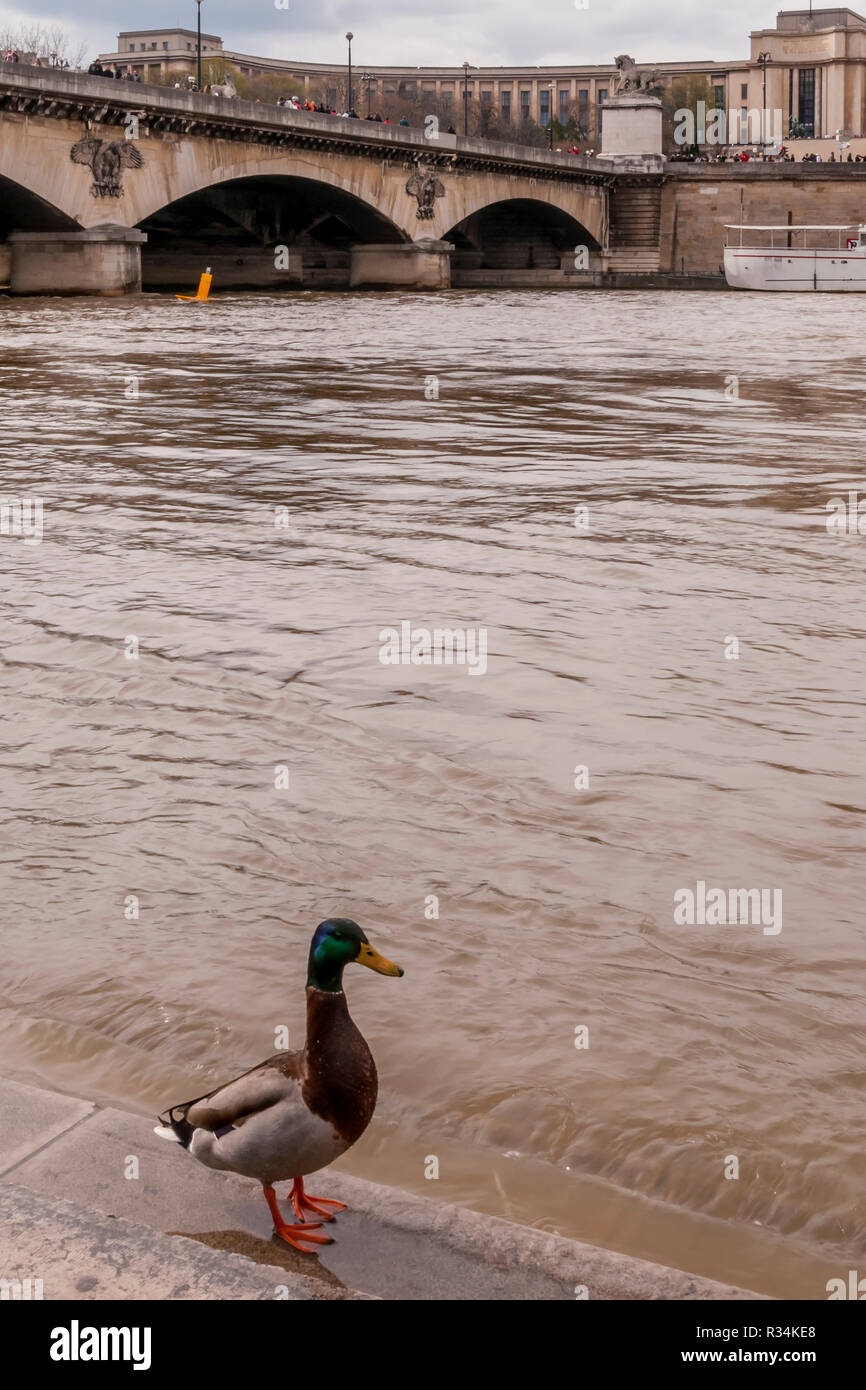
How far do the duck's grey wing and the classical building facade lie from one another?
117 meters

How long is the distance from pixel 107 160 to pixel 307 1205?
41864 millimetres

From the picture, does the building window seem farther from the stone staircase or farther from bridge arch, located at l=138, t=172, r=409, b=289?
bridge arch, located at l=138, t=172, r=409, b=289

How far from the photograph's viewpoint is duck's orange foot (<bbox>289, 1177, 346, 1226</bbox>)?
2930mm

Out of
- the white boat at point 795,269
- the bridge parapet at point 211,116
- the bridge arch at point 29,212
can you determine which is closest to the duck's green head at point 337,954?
the bridge parapet at point 211,116

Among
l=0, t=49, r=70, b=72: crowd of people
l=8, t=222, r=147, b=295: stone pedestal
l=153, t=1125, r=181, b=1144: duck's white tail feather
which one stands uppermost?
l=0, t=49, r=70, b=72: crowd of people

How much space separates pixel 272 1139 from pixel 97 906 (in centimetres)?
177

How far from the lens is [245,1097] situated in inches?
116

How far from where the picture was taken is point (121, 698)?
6328mm

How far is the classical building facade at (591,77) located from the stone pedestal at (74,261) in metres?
76.9

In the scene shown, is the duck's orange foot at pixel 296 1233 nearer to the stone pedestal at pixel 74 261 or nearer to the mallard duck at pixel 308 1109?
the mallard duck at pixel 308 1109

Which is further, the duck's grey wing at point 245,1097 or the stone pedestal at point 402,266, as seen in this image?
the stone pedestal at point 402,266

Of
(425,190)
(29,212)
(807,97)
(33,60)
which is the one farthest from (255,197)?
(807,97)

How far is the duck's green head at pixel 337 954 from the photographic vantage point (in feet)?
9.59

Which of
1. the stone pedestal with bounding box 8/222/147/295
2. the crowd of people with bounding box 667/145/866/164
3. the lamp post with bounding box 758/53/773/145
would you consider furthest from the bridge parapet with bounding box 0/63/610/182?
the lamp post with bounding box 758/53/773/145
